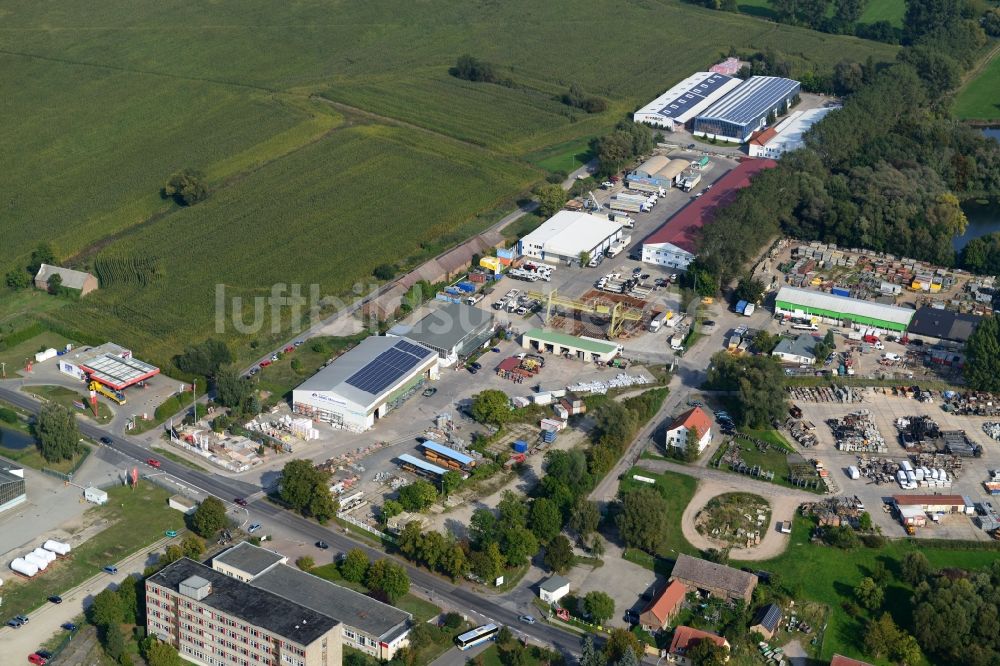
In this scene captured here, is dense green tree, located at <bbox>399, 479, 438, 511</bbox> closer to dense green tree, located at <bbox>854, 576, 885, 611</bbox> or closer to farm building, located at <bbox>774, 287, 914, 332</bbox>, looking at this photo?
dense green tree, located at <bbox>854, 576, 885, 611</bbox>

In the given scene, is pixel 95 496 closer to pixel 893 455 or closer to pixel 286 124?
pixel 893 455

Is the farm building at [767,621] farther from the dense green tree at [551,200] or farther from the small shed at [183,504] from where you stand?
the dense green tree at [551,200]

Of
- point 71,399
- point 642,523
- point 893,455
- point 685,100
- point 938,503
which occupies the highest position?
point 685,100

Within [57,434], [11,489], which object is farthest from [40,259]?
[11,489]

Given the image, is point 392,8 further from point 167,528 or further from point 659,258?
point 167,528

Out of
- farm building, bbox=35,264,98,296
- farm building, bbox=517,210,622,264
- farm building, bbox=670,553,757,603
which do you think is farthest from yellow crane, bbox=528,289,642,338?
farm building, bbox=35,264,98,296
